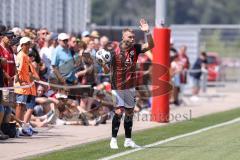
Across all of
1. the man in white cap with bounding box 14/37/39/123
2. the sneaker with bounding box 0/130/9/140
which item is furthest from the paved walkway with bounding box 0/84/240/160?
the man in white cap with bounding box 14/37/39/123

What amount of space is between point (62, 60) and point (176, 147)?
5.36 meters

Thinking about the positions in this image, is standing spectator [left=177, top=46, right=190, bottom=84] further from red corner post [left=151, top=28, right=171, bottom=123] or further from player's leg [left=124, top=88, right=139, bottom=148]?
player's leg [left=124, top=88, right=139, bottom=148]

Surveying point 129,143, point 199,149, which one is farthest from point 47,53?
point 199,149

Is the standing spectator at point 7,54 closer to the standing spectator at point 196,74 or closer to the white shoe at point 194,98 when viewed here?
the white shoe at point 194,98

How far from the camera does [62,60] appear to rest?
2031cm

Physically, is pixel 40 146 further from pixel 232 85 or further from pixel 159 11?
pixel 232 85

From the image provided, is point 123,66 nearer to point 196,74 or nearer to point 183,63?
point 183,63

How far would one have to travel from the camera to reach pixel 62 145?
1633 cm

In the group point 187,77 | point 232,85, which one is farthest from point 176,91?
point 232,85

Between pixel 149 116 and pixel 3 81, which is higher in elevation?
pixel 3 81

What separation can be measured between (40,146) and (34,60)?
3754 mm

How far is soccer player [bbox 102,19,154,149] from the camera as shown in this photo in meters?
15.8

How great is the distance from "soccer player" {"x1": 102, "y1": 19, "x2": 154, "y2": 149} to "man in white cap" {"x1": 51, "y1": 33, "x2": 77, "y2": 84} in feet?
14.4

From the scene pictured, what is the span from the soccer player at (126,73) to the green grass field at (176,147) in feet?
1.49
